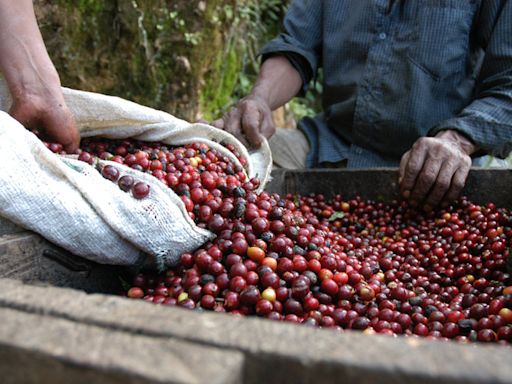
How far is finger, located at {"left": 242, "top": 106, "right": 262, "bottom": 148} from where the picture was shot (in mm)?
3133

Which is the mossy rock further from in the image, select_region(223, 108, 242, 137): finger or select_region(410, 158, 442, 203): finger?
select_region(410, 158, 442, 203): finger

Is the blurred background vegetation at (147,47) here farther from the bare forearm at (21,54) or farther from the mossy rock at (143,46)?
the bare forearm at (21,54)

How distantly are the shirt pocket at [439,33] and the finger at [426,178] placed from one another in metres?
1.10

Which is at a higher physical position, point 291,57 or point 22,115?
point 22,115

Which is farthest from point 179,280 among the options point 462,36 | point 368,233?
point 462,36

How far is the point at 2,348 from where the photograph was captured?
2.49ft

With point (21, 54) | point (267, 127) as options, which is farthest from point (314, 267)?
point (267, 127)

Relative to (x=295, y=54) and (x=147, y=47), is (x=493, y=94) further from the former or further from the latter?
(x=147, y=47)

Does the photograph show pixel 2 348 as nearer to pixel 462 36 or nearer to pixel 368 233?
pixel 368 233

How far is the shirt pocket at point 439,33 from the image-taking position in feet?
11.1

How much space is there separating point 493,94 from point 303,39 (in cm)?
176

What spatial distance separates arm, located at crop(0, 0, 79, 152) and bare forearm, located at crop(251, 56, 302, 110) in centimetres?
197

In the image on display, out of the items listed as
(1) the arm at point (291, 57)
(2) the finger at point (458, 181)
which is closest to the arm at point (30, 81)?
(1) the arm at point (291, 57)

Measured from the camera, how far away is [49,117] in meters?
2.06
